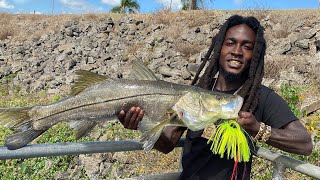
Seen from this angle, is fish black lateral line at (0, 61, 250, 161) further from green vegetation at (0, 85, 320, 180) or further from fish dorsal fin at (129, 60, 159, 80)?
green vegetation at (0, 85, 320, 180)

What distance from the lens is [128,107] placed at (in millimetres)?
2543

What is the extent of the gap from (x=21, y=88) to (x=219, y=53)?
1543 centimetres

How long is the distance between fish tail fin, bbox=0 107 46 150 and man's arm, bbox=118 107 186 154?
0.51 meters

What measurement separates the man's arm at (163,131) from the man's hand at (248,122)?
52 cm

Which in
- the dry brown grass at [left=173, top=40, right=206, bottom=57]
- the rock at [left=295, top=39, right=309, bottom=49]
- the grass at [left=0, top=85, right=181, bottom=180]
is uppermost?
the rock at [left=295, top=39, right=309, bottom=49]

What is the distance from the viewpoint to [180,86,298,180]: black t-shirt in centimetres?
263

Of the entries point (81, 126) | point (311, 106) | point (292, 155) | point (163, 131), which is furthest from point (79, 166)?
point (81, 126)

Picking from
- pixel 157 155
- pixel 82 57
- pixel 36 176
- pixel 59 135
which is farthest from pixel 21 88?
pixel 157 155

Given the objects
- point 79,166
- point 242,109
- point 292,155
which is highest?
point 242,109

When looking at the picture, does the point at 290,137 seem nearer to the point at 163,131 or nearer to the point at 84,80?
the point at 163,131

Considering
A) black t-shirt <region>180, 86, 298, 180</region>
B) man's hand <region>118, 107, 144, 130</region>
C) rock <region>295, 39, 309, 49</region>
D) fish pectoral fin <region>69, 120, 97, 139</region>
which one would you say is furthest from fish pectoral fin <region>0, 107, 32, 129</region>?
rock <region>295, 39, 309, 49</region>

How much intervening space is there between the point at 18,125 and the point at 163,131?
0.94 metres

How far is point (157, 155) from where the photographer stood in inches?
293

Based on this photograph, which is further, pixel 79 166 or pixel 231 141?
pixel 79 166
